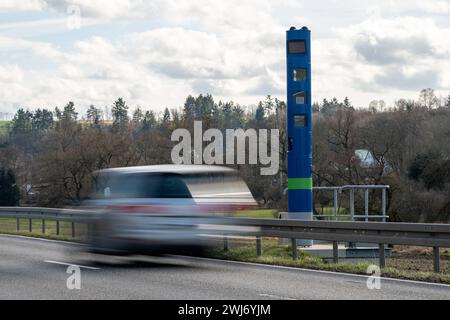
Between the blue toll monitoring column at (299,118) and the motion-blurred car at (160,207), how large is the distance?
925 cm

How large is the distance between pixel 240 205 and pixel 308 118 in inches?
391

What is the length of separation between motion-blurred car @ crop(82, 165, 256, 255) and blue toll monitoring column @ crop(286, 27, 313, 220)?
925 cm

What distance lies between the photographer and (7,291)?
12.1 meters

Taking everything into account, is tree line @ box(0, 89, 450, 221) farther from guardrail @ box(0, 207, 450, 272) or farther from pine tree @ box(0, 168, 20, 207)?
guardrail @ box(0, 207, 450, 272)

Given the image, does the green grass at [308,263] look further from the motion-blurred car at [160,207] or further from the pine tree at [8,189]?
the pine tree at [8,189]

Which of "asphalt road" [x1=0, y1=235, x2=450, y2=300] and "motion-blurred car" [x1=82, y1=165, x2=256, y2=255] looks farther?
"motion-blurred car" [x1=82, y1=165, x2=256, y2=255]

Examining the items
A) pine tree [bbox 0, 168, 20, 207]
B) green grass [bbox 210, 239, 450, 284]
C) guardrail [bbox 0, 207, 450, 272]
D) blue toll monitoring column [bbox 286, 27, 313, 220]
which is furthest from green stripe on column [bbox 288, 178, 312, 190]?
pine tree [bbox 0, 168, 20, 207]

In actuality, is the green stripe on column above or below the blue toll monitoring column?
below

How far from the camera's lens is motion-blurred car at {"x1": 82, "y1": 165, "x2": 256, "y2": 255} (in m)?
14.7

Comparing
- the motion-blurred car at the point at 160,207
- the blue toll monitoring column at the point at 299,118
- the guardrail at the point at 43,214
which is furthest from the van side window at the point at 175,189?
the blue toll monitoring column at the point at 299,118

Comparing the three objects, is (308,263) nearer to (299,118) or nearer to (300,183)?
(300,183)

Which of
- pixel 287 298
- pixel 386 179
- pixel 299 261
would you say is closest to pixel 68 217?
pixel 299 261

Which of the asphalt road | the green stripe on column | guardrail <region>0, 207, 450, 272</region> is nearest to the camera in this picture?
the asphalt road
